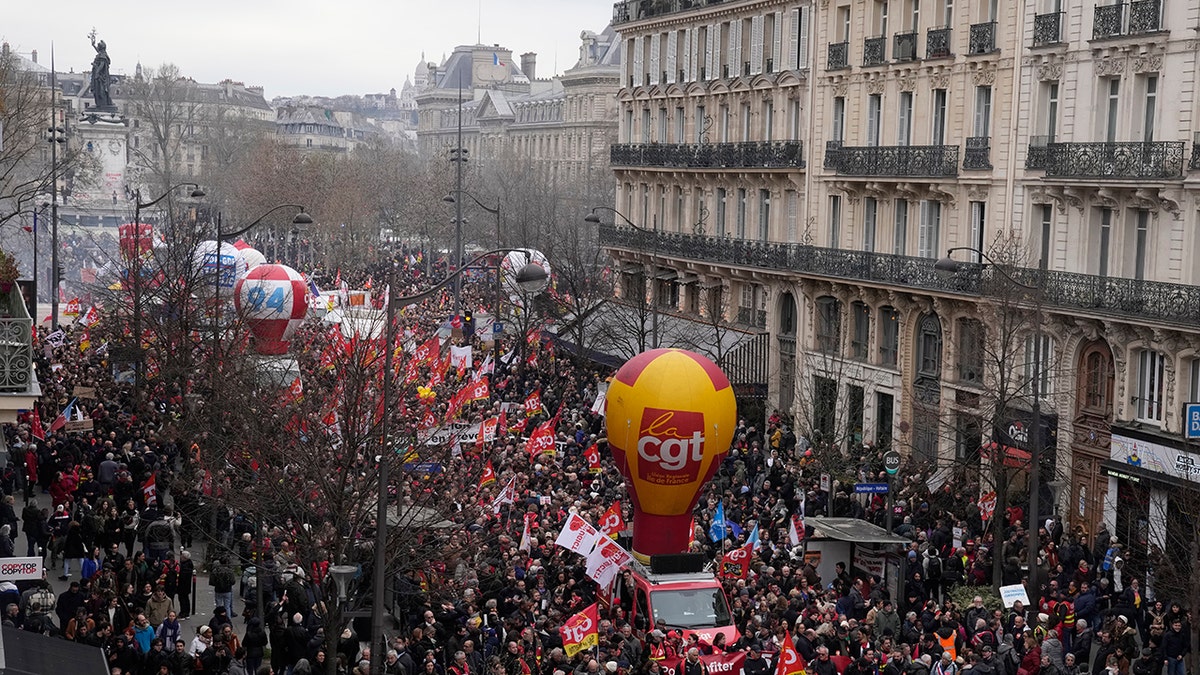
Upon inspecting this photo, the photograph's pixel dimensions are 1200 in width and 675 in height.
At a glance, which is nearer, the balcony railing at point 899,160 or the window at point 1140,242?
the window at point 1140,242

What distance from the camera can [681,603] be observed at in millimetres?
25469

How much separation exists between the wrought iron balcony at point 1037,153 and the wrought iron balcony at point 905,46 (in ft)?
20.8

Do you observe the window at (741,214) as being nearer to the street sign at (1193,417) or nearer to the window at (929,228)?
the window at (929,228)

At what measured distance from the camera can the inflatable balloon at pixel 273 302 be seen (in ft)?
169

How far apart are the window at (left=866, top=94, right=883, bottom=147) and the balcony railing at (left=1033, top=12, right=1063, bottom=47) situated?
318 inches

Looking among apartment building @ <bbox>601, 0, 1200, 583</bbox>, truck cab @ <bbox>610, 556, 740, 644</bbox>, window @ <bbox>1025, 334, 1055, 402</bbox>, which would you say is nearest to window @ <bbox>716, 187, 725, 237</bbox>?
apartment building @ <bbox>601, 0, 1200, 583</bbox>

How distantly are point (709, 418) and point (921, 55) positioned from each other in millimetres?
19461

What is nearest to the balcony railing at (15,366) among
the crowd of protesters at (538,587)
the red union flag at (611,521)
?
the crowd of protesters at (538,587)

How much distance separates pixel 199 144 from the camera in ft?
552

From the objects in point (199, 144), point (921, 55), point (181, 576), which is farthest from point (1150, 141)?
point (199, 144)

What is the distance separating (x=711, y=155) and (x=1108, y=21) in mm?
21715

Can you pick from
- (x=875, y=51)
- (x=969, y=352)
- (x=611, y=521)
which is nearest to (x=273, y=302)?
(x=875, y=51)

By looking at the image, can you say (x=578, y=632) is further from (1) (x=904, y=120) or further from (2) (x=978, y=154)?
(1) (x=904, y=120)

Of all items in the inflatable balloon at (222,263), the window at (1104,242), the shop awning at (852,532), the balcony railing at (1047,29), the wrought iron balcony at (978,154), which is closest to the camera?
the shop awning at (852,532)
